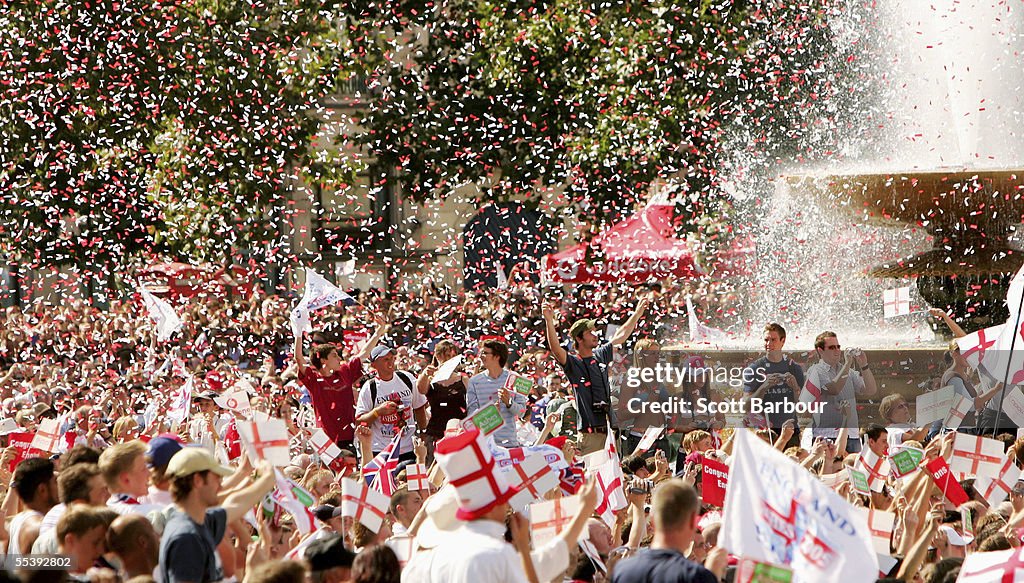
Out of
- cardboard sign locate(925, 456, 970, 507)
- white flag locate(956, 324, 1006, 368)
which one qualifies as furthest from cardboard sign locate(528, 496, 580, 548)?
white flag locate(956, 324, 1006, 368)

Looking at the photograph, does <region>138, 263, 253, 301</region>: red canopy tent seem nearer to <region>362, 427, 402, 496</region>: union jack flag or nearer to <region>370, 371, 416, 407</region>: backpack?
<region>370, 371, 416, 407</region>: backpack

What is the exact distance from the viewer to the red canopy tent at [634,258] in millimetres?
23000

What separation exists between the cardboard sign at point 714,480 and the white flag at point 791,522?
9.98ft

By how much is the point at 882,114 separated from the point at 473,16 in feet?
27.8

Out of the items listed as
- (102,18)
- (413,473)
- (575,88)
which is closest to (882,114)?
(575,88)

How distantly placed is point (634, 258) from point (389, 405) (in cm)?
1038

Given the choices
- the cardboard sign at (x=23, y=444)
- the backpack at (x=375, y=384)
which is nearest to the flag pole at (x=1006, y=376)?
Result: the backpack at (x=375, y=384)

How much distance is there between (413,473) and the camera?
9656mm

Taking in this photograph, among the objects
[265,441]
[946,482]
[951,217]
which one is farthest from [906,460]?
[951,217]

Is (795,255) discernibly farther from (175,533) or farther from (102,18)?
(175,533)

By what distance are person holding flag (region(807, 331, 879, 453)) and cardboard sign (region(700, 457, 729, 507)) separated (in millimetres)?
3560

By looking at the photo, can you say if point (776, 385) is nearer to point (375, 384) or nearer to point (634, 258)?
point (375, 384)

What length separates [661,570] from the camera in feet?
18.9

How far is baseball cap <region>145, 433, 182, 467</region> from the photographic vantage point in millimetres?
7172
